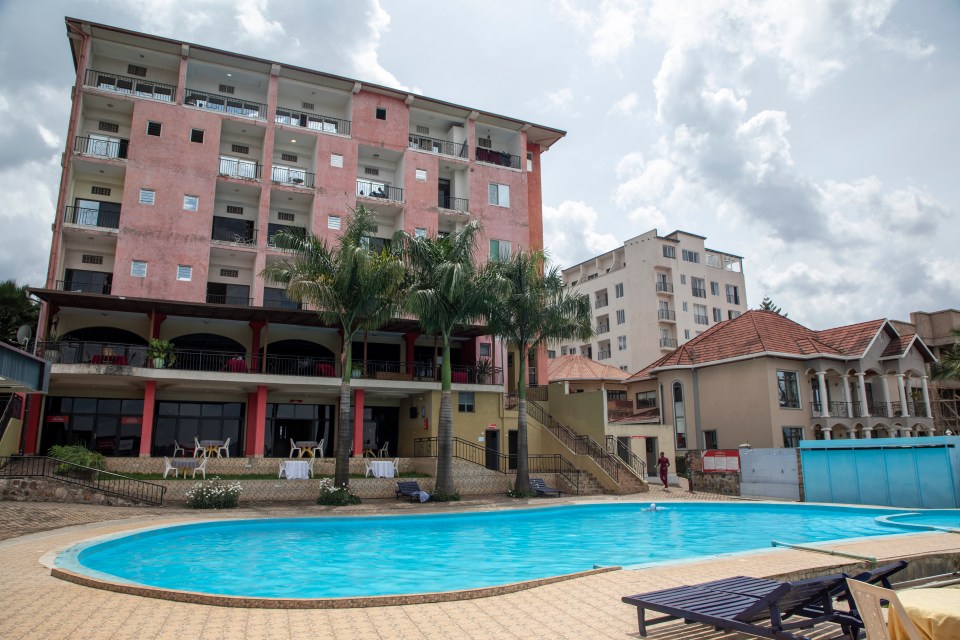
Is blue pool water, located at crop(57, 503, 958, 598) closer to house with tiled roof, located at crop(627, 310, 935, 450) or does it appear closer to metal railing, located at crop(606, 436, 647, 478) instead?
metal railing, located at crop(606, 436, 647, 478)

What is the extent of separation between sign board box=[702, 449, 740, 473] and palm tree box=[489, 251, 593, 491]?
26.9ft

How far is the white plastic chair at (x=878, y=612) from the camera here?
4.43m

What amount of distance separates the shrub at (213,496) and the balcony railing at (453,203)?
68.3 feet

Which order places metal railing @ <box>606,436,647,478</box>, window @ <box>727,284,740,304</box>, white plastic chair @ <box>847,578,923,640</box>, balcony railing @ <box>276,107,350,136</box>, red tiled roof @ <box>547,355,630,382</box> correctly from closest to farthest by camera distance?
1. white plastic chair @ <box>847,578,923,640</box>
2. metal railing @ <box>606,436,647,478</box>
3. balcony railing @ <box>276,107,350,136</box>
4. red tiled roof @ <box>547,355,630,382</box>
5. window @ <box>727,284,740,304</box>

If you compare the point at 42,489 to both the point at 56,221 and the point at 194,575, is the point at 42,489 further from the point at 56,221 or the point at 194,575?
the point at 56,221

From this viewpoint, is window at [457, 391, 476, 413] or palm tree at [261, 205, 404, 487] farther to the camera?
window at [457, 391, 476, 413]

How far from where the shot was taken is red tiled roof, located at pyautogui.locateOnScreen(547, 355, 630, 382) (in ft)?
140

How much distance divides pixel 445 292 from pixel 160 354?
11.6m

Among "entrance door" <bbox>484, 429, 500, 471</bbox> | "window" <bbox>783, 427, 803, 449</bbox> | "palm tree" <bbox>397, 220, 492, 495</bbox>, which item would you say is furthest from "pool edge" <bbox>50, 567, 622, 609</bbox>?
"window" <bbox>783, 427, 803, 449</bbox>

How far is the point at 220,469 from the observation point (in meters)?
25.0

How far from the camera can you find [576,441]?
30.6 metres

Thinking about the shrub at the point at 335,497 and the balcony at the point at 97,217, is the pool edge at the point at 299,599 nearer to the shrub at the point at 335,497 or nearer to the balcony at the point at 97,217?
the shrub at the point at 335,497

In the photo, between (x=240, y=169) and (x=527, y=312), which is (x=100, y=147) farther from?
(x=527, y=312)

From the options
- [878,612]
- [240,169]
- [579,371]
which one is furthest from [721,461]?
[240,169]
